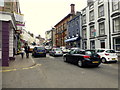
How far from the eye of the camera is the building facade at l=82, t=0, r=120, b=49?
16.8 m

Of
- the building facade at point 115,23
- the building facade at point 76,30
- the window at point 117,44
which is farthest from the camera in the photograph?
the building facade at point 76,30

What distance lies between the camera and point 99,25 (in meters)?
19.6

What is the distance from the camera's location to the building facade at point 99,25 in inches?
659

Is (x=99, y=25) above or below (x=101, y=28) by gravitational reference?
above

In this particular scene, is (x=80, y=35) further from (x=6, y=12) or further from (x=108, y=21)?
(x=6, y=12)

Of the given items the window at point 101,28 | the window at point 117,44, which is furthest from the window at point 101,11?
the window at point 117,44

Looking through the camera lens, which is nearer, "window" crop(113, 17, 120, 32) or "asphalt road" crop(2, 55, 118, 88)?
"asphalt road" crop(2, 55, 118, 88)

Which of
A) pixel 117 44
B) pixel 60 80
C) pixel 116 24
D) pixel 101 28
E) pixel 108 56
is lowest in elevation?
pixel 60 80

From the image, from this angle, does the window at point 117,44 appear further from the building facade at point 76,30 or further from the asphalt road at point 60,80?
the asphalt road at point 60,80

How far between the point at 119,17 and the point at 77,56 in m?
11.5

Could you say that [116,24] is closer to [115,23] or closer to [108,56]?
[115,23]

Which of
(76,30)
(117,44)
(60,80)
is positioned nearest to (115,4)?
(117,44)

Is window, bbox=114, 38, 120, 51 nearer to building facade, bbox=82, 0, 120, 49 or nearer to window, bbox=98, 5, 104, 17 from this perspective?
building facade, bbox=82, 0, 120, 49

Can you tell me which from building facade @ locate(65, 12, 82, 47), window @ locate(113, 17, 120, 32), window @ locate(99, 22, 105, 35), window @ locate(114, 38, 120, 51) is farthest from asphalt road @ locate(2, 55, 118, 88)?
building facade @ locate(65, 12, 82, 47)
